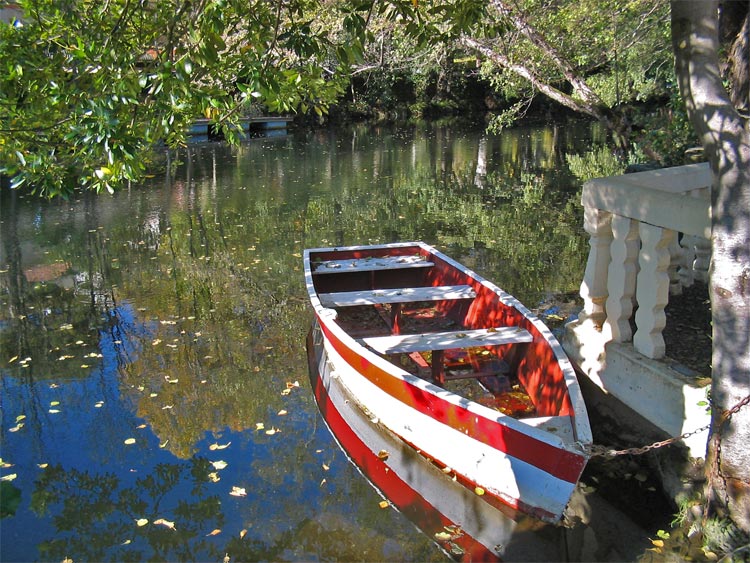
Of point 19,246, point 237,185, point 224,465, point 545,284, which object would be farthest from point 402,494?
point 237,185

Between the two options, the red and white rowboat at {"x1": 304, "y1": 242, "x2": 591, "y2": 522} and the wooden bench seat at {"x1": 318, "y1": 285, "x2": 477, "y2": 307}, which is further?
the wooden bench seat at {"x1": 318, "y1": 285, "x2": 477, "y2": 307}

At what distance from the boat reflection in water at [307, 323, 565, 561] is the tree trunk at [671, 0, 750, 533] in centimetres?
128

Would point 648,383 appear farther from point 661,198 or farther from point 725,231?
point 725,231

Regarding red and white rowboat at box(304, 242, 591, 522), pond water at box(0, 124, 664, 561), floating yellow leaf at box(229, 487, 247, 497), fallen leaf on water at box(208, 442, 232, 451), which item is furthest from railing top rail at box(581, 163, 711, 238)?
fallen leaf on water at box(208, 442, 232, 451)

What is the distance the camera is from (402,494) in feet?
17.7

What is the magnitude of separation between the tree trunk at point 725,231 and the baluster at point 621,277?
117 cm

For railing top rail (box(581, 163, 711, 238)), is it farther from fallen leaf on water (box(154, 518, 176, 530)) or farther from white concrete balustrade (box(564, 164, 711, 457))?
fallen leaf on water (box(154, 518, 176, 530))

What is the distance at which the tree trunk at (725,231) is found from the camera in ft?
12.8

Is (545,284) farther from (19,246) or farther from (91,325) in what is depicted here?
(19,246)

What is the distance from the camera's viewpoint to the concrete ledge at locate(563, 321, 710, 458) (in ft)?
15.4

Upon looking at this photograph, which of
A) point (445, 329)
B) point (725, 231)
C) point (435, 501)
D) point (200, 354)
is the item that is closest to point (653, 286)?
point (725, 231)

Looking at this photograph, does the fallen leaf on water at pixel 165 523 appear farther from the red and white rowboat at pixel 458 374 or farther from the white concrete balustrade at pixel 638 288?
the white concrete balustrade at pixel 638 288

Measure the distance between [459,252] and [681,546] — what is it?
7.63 metres

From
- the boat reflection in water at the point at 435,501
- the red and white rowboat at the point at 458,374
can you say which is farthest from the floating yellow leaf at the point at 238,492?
the red and white rowboat at the point at 458,374
